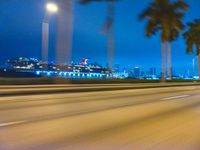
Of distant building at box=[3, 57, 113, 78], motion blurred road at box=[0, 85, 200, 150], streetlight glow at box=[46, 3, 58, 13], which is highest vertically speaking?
streetlight glow at box=[46, 3, 58, 13]

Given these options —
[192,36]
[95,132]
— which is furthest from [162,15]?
[95,132]

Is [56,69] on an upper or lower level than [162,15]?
lower

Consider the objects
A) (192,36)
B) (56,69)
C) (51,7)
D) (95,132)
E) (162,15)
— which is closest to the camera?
(95,132)

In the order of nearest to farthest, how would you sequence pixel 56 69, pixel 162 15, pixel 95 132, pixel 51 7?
pixel 95 132 → pixel 51 7 → pixel 56 69 → pixel 162 15

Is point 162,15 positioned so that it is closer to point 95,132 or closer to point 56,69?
point 56,69

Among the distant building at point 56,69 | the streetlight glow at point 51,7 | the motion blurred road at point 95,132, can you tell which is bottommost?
the motion blurred road at point 95,132

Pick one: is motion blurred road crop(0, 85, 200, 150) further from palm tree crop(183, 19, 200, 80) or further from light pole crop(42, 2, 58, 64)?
palm tree crop(183, 19, 200, 80)

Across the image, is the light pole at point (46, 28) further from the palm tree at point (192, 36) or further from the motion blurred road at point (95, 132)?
the palm tree at point (192, 36)

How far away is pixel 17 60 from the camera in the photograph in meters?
70.3

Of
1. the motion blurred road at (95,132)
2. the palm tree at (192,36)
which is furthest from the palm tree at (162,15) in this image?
the motion blurred road at (95,132)

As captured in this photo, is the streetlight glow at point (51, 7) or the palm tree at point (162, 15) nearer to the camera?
the streetlight glow at point (51, 7)

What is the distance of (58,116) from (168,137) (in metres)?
4.54

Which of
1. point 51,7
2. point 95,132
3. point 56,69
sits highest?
point 51,7

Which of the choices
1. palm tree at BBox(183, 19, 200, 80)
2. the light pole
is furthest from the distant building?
palm tree at BBox(183, 19, 200, 80)
